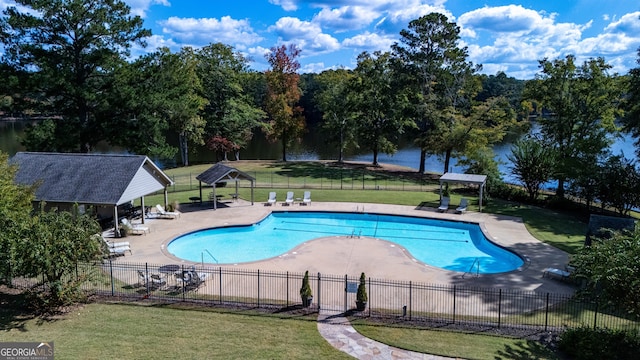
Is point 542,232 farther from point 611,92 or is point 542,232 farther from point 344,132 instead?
point 344,132

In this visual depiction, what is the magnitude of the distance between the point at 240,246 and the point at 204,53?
3945 cm

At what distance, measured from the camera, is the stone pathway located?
13.0 m

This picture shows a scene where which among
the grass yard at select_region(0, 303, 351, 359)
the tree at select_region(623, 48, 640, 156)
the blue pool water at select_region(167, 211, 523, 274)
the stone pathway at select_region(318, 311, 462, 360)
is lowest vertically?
the stone pathway at select_region(318, 311, 462, 360)

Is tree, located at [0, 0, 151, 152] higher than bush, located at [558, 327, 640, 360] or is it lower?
higher

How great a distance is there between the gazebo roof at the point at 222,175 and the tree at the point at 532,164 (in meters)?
20.5

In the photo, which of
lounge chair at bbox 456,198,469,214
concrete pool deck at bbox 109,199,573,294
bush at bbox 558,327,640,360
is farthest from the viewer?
lounge chair at bbox 456,198,469,214

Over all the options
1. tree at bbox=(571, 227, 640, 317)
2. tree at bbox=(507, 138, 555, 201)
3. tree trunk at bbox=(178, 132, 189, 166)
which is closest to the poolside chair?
tree at bbox=(507, 138, 555, 201)

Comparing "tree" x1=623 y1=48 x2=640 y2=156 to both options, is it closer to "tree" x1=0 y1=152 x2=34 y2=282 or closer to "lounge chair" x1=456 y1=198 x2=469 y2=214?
"lounge chair" x1=456 y1=198 x2=469 y2=214

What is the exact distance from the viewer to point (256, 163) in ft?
176

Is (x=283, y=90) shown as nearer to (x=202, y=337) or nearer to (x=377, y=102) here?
(x=377, y=102)

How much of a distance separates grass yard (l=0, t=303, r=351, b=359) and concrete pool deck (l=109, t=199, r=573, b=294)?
5.13m

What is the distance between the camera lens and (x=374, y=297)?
679 inches

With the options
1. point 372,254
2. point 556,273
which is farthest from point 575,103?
point 372,254

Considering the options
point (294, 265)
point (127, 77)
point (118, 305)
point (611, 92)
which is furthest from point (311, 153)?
point (118, 305)
